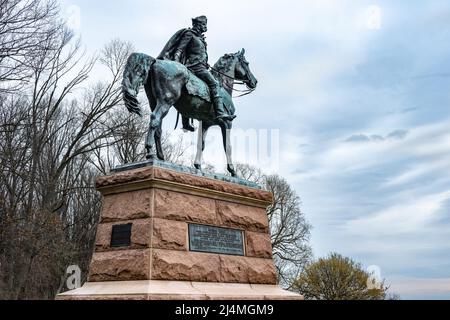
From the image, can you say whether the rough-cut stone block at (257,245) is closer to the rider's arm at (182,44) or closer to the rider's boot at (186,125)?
the rider's boot at (186,125)

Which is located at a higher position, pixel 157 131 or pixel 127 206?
pixel 157 131

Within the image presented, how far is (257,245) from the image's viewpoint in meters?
9.60

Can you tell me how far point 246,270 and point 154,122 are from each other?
9.97ft

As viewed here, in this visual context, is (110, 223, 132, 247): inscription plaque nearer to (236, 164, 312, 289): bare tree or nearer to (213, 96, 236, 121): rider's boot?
(213, 96, 236, 121): rider's boot

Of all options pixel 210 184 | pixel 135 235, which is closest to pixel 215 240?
pixel 210 184

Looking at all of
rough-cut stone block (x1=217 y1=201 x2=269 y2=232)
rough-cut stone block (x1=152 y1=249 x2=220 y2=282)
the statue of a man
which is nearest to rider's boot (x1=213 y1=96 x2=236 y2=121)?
the statue of a man

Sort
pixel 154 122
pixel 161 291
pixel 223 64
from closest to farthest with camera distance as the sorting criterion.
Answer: pixel 161 291 < pixel 154 122 < pixel 223 64

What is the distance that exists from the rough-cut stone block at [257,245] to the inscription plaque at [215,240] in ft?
0.54

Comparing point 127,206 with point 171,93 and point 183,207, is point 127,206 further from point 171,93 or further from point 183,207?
point 171,93

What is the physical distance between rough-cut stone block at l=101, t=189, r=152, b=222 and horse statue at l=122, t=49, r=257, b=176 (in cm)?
80

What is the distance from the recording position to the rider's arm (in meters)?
10.3

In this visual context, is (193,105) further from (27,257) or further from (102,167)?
(102,167)

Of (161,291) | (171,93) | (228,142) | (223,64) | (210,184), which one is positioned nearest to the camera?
(161,291)

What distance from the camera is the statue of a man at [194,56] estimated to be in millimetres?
10250
